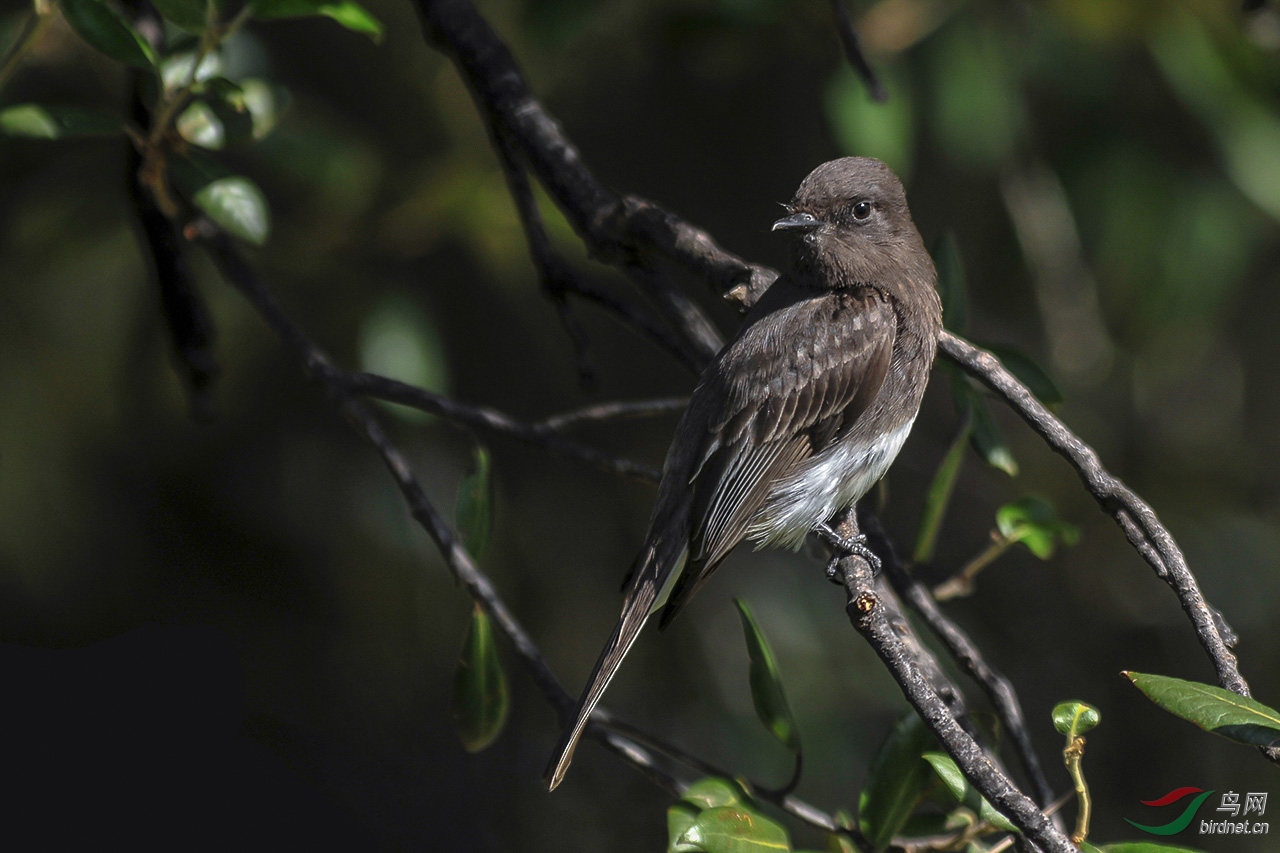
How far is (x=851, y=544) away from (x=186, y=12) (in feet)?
5.75

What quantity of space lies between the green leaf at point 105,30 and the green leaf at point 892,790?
6.58 ft

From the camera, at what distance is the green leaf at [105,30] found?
7.20 ft

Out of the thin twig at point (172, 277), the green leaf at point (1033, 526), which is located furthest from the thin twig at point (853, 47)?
the thin twig at point (172, 277)

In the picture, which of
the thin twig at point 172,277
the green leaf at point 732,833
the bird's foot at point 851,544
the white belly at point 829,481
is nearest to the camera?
the green leaf at point 732,833

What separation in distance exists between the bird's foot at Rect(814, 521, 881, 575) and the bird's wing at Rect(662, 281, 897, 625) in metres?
0.19

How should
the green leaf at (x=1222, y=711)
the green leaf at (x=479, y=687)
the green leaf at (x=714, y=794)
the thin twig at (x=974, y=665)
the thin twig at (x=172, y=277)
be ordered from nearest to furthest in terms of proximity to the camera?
the green leaf at (x=1222, y=711) → the green leaf at (x=714, y=794) → the thin twig at (x=974, y=665) → the green leaf at (x=479, y=687) → the thin twig at (x=172, y=277)

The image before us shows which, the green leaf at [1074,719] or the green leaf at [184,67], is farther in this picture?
the green leaf at [184,67]

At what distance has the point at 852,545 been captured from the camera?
7.89ft

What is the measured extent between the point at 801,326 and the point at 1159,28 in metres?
1.78

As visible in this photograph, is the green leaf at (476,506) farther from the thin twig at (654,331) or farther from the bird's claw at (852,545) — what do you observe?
the bird's claw at (852,545)

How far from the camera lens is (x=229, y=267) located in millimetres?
2893

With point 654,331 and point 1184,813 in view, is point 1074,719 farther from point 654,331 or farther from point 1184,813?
point 654,331

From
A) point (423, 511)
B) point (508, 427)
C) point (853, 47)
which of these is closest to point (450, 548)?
point (423, 511)

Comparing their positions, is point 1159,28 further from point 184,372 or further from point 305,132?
point 184,372
